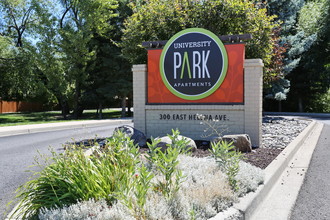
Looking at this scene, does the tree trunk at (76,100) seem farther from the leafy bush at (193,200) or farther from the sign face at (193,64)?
the leafy bush at (193,200)

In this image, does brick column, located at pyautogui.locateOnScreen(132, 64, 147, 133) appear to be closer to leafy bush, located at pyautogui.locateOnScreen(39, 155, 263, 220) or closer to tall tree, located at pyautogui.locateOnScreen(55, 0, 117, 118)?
leafy bush, located at pyautogui.locateOnScreen(39, 155, 263, 220)

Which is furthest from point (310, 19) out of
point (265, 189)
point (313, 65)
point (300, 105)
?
point (265, 189)

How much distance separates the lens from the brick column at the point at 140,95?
931cm

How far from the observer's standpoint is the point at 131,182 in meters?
3.27

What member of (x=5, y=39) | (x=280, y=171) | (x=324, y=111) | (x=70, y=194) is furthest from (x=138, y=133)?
(x=324, y=111)

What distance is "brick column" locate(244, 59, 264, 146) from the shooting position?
8016 mm

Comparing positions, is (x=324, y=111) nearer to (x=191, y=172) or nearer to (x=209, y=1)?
(x=209, y=1)

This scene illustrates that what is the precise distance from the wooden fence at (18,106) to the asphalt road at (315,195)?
143 ft

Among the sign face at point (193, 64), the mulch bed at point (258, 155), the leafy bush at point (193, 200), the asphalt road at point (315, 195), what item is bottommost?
the asphalt road at point (315, 195)

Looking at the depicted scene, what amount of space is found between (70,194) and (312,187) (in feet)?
A: 13.3

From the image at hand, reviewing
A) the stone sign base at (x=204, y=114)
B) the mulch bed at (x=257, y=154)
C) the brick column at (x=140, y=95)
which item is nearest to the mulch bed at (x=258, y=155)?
the mulch bed at (x=257, y=154)

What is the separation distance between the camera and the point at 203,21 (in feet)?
36.0

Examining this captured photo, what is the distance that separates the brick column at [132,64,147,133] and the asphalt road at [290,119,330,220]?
496 centimetres

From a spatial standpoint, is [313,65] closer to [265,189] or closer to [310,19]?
[310,19]
